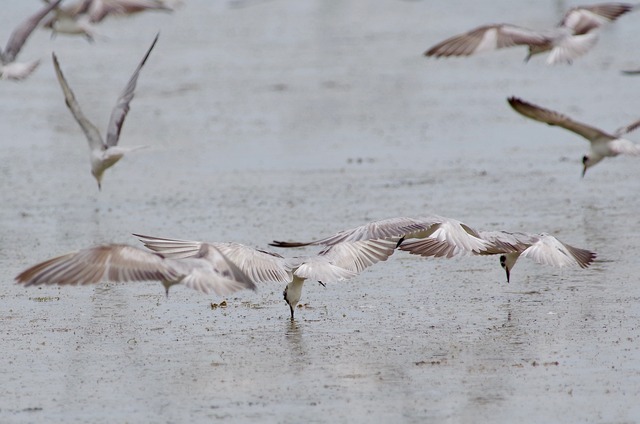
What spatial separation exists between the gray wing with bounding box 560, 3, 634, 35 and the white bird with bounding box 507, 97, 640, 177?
140 centimetres

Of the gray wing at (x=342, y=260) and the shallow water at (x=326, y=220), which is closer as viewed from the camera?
the shallow water at (x=326, y=220)

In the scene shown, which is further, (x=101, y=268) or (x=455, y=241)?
(x=455, y=241)

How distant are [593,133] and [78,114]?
4.12 metres

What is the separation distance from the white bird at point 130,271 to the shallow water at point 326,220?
1.38ft

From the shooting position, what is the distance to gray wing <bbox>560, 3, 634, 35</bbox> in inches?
457

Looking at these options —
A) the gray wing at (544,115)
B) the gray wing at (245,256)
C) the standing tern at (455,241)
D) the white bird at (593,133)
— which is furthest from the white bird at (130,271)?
the white bird at (593,133)

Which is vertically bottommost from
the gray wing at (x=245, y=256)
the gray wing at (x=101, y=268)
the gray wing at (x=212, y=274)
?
the gray wing at (x=245, y=256)

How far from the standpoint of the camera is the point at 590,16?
11820 millimetres

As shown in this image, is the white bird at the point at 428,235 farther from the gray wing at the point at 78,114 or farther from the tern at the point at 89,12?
the tern at the point at 89,12

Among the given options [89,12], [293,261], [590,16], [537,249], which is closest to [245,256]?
[293,261]

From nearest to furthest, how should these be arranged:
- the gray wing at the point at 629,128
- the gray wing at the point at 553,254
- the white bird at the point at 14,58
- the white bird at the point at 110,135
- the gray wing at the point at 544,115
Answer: the gray wing at the point at 553,254 < the gray wing at the point at 544,115 < the gray wing at the point at 629,128 < the white bird at the point at 110,135 < the white bird at the point at 14,58

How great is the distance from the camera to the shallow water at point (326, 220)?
248 inches

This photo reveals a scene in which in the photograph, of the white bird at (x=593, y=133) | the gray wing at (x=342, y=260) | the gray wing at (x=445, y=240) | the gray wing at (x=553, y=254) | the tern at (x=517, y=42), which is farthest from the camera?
the tern at (x=517, y=42)

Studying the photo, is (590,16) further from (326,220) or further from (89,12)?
(89,12)
